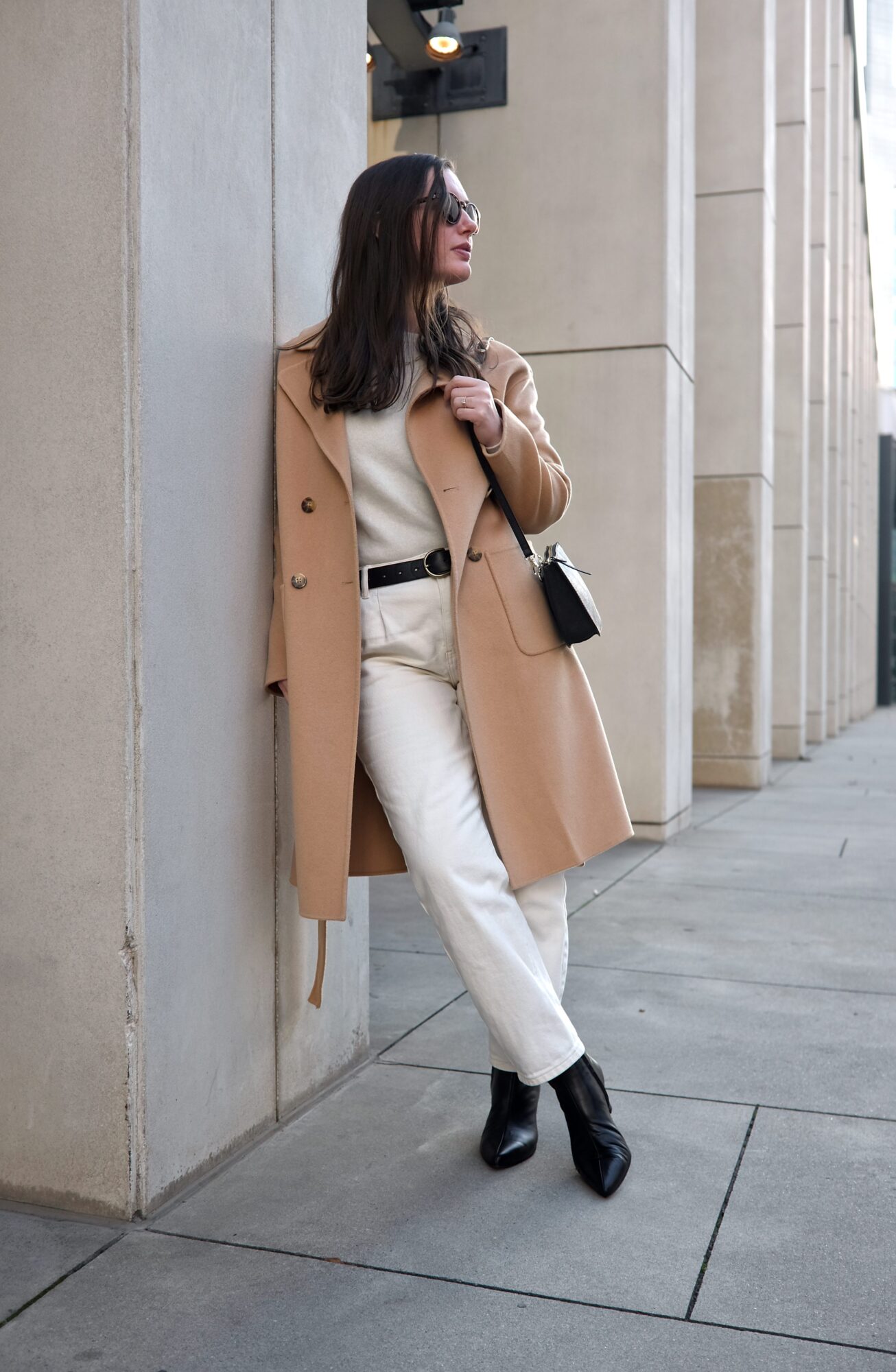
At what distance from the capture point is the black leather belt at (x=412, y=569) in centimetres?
276

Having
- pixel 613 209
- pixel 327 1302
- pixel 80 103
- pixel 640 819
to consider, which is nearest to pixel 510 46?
pixel 613 209

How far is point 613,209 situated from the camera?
24.6ft

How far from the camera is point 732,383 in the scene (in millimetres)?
10828

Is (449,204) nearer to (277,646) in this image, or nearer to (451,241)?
(451,241)

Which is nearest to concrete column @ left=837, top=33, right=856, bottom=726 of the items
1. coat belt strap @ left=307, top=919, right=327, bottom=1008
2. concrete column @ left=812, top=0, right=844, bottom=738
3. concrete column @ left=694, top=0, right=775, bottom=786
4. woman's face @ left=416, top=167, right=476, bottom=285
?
concrete column @ left=812, top=0, right=844, bottom=738

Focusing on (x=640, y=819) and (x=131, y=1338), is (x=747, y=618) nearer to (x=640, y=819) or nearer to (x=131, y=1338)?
(x=640, y=819)

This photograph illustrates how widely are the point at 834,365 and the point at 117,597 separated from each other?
74.4 feet

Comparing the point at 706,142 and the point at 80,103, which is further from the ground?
the point at 706,142

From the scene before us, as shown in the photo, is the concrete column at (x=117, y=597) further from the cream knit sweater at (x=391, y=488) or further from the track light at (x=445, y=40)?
the track light at (x=445, y=40)

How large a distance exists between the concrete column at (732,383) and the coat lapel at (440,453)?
8430 mm

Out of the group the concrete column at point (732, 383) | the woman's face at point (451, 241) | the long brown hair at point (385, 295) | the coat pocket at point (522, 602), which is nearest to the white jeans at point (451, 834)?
the coat pocket at point (522, 602)

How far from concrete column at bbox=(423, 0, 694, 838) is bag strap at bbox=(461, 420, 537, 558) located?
4781 millimetres

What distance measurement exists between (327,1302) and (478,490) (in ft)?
5.33

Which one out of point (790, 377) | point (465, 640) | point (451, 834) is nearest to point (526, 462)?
point (465, 640)
